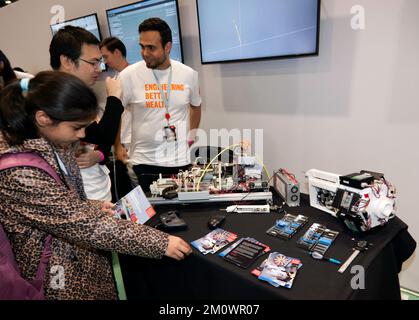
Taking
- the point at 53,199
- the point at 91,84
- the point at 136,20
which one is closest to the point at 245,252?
the point at 53,199

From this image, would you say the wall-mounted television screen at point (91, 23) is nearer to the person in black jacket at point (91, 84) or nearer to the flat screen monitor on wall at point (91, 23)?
the flat screen monitor on wall at point (91, 23)

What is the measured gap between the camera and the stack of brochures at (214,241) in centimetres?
104

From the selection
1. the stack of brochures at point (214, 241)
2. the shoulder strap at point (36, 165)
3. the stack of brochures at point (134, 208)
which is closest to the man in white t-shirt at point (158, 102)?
the stack of brochures at point (134, 208)

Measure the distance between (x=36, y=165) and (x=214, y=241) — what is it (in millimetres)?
654

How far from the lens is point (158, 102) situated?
6.47 ft

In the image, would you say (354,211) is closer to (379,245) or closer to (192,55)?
(379,245)

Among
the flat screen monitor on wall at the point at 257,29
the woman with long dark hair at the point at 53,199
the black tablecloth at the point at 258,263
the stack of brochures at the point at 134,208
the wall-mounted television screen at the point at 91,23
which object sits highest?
the wall-mounted television screen at the point at 91,23

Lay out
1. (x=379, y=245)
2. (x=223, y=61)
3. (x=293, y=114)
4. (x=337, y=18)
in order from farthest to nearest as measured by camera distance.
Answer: (x=223, y=61)
(x=293, y=114)
(x=337, y=18)
(x=379, y=245)

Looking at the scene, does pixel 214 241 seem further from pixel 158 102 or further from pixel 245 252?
pixel 158 102

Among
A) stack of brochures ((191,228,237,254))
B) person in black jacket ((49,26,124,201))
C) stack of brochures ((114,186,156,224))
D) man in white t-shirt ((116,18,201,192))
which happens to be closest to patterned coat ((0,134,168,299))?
stack of brochures ((191,228,237,254))

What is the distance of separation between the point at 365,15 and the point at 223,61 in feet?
3.42

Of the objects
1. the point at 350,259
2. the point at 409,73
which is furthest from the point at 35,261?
the point at 409,73

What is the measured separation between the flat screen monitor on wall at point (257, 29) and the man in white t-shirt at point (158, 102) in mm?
426

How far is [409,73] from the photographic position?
1.62 m
